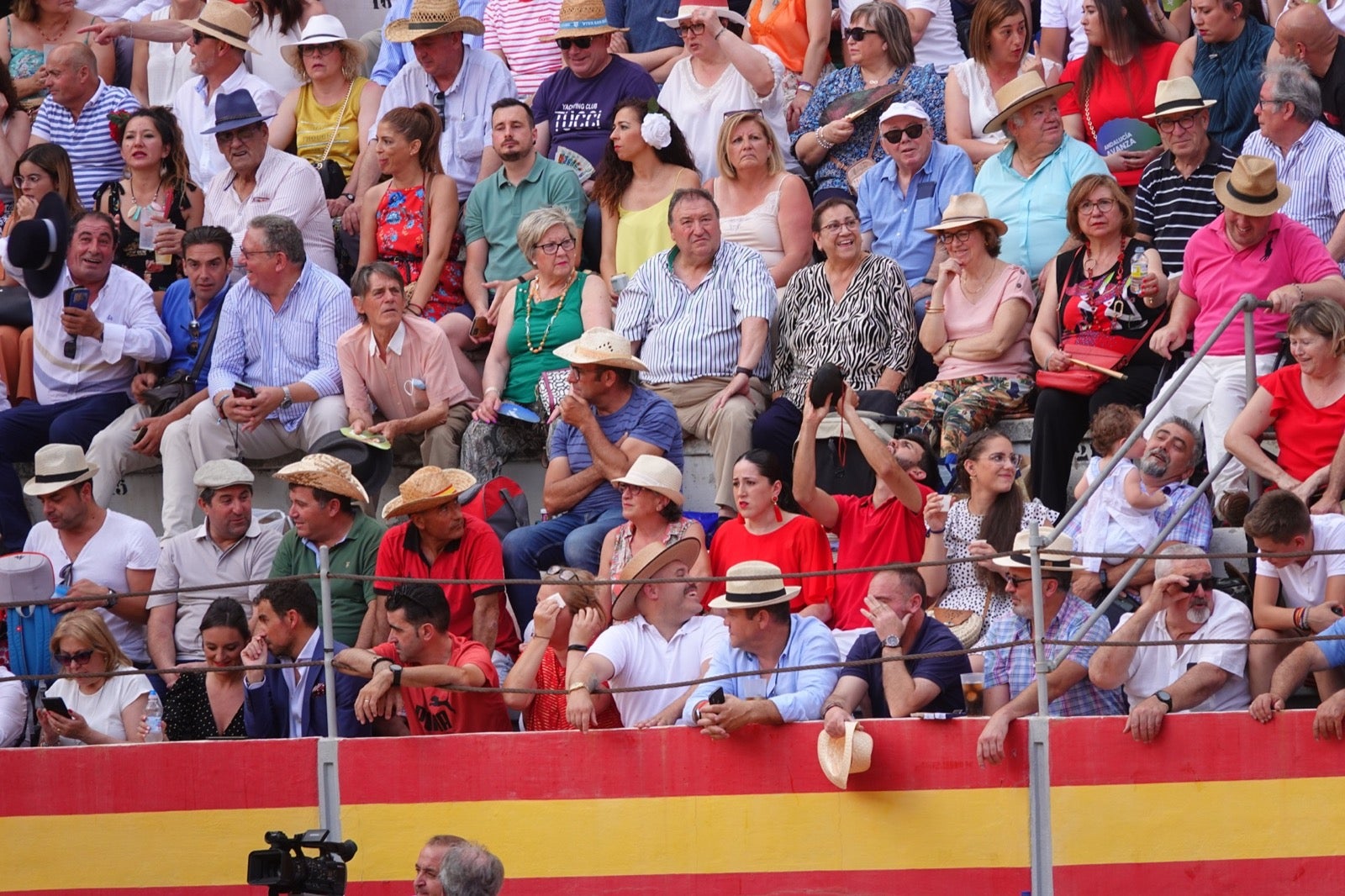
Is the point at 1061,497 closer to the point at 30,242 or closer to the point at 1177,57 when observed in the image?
the point at 1177,57

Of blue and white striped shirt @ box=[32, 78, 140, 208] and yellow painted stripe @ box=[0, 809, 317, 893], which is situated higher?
blue and white striped shirt @ box=[32, 78, 140, 208]

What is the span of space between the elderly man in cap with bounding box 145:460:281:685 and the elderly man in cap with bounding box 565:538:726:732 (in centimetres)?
182

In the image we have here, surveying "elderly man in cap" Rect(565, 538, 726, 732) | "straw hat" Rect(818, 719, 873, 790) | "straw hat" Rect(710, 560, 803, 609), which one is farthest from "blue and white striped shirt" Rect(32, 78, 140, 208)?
"straw hat" Rect(818, 719, 873, 790)

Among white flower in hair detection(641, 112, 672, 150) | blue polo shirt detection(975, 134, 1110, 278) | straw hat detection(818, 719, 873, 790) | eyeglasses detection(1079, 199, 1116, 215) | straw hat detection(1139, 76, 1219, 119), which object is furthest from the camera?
white flower in hair detection(641, 112, 672, 150)

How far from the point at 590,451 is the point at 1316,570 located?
299 cm

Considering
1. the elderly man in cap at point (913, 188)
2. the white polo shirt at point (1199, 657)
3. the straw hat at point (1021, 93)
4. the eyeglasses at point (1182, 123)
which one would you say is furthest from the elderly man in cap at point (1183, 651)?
the straw hat at point (1021, 93)

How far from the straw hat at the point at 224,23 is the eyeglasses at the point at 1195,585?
6.46m

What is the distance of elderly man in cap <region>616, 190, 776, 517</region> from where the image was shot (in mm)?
8930

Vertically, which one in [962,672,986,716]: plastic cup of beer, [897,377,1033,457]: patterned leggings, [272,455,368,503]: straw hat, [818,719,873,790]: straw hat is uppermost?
[897,377,1033,457]: patterned leggings

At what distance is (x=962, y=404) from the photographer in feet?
27.8

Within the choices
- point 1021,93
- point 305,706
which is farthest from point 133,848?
point 1021,93

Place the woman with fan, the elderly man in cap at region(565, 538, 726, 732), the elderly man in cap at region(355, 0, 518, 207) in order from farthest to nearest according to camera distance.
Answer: the elderly man in cap at region(355, 0, 518, 207)
the woman with fan
the elderly man in cap at region(565, 538, 726, 732)

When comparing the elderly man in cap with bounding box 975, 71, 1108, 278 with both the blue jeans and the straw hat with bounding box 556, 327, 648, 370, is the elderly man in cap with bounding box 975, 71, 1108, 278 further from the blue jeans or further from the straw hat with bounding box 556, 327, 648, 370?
the blue jeans

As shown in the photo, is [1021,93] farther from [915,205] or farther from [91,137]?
[91,137]
